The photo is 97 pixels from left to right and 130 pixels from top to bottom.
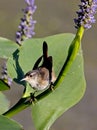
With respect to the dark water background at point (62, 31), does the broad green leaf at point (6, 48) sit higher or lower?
higher

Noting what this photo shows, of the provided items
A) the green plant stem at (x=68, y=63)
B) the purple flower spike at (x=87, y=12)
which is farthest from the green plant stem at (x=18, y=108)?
the purple flower spike at (x=87, y=12)

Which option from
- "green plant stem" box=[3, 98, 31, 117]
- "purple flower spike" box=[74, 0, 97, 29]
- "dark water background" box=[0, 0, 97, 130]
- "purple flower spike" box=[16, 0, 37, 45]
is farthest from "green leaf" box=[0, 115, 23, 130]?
"dark water background" box=[0, 0, 97, 130]

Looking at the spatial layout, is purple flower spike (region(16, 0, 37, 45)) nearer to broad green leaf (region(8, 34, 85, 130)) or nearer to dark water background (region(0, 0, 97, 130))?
broad green leaf (region(8, 34, 85, 130))

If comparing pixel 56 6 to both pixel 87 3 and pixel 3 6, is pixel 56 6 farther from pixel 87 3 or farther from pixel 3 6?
Answer: pixel 87 3

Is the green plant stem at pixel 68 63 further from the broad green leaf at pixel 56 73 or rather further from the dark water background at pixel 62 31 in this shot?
the dark water background at pixel 62 31

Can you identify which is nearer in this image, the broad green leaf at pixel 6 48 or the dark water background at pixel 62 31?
the broad green leaf at pixel 6 48

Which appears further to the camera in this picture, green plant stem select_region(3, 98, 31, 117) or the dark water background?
the dark water background

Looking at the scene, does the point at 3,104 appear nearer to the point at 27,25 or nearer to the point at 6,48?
the point at 6,48
